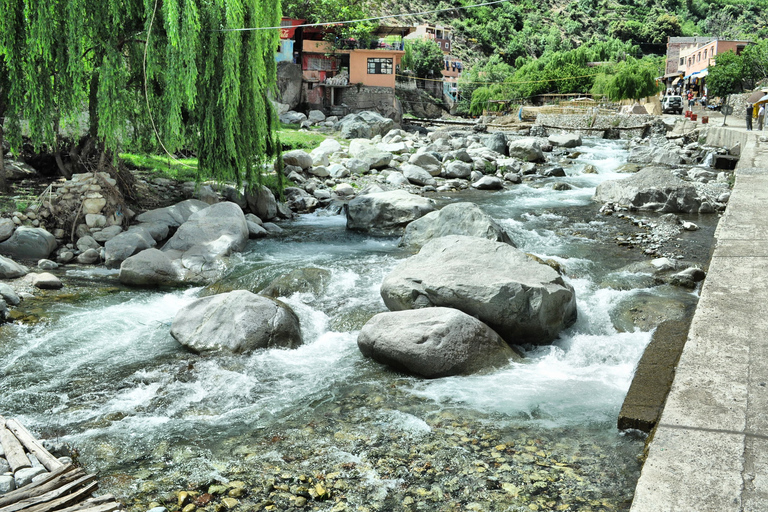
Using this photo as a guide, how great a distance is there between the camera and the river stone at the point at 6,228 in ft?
38.2

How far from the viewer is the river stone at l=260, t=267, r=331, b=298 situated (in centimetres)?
971

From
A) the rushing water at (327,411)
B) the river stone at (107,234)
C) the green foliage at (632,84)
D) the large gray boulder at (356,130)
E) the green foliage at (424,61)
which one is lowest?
the rushing water at (327,411)

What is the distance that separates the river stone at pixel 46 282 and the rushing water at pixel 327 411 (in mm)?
595

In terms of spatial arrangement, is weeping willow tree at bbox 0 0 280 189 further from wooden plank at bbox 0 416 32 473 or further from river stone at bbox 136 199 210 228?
wooden plank at bbox 0 416 32 473

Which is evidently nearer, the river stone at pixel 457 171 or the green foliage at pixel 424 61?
the river stone at pixel 457 171

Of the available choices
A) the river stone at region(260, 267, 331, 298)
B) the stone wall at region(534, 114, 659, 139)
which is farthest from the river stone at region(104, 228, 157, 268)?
the stone wall at region(534, 114, 659, 139)

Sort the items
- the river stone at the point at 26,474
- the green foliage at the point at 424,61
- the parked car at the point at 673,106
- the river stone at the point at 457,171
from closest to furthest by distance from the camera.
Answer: the river stone at the point at 26,474, the river stone at the point at 457,171, the parked car at the point at 673,106, the green foliage at the point at 424,61

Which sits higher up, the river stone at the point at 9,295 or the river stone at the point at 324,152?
the river stone at the point at 324,152

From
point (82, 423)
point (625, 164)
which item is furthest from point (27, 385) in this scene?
point (625, 164)

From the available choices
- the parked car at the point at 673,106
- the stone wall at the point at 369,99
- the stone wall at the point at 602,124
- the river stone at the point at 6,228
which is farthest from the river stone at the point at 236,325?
the parked car at the point at 673,106

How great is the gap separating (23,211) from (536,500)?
1153 centimetres

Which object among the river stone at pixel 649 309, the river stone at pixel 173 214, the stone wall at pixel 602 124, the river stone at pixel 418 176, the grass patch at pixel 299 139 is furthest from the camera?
the stone wall at pixel 602 124

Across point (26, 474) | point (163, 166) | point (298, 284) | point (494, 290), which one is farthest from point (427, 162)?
point (26, 474)

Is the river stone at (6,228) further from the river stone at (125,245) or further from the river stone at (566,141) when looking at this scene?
the river stone at (566,141)
